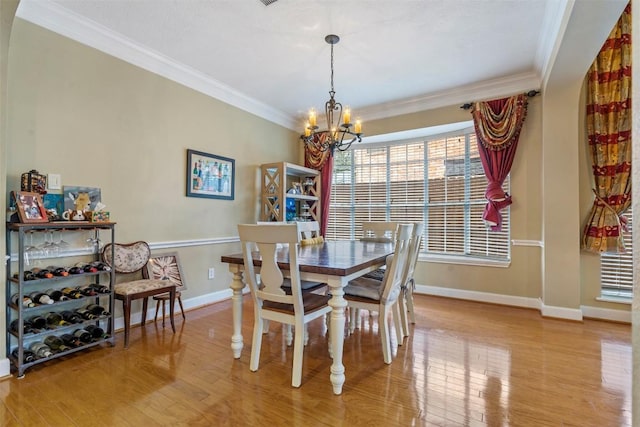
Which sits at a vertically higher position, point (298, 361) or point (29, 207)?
point (29, 207)

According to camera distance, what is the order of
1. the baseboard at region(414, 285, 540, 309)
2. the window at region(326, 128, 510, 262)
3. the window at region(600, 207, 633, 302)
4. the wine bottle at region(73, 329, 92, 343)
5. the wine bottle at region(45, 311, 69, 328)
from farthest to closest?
the window at region(326, 128, 510, 262)
the baseboard at region(414, 285, 540, 309)
the window at region(600, 207, 633, 302)
the wine bottle at region(73, 329, 92, 343)
the wine bottle at region(45, 311, 69, 328)

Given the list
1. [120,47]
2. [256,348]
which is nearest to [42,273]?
[256,348]

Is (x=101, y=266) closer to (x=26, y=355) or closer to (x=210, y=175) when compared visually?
(x=26, y=355)

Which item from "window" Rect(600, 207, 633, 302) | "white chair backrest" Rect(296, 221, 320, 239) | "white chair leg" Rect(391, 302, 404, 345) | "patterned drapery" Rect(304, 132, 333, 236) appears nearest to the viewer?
"white chair leg" Rect(391, 302, 404, 345)

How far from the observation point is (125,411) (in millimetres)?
1720

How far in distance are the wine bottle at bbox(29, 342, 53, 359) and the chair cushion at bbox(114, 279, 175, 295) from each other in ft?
1.81

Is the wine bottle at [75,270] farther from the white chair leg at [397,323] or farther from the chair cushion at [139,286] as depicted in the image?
the white chair leg at [397,323]

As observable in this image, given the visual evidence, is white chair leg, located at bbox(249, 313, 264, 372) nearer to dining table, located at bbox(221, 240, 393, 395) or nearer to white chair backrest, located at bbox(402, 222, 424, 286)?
dining table, located at bbox(221, 240, 393, 395)

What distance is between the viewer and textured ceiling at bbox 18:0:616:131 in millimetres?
2387

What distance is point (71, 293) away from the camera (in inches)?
92.0

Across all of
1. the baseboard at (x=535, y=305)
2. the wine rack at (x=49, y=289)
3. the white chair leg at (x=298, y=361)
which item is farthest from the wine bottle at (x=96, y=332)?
the baseboard at (x=535, y=305)

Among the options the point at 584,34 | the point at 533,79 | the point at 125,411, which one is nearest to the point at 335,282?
the point at 125,411

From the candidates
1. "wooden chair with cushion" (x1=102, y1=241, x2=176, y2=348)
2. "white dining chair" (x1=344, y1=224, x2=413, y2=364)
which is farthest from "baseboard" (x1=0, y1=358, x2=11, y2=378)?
"white dining chair" (x1=344, y1=224, x2=413, y2=364)

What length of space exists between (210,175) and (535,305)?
4.10 metres
